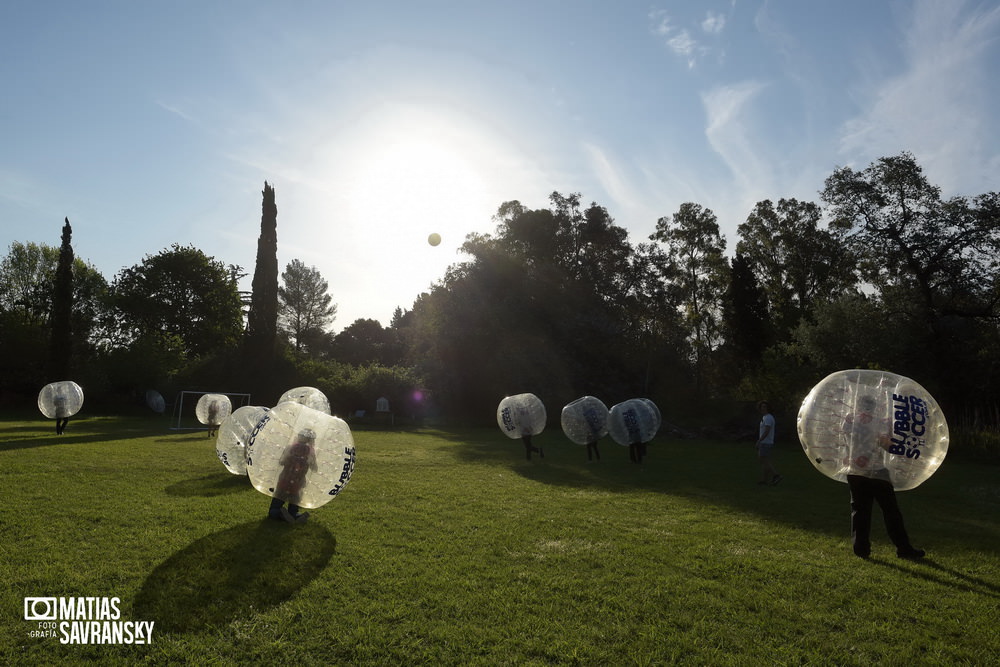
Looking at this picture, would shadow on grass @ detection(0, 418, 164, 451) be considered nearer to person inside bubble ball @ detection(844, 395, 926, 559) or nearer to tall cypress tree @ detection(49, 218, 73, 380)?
tall cypress tree @ detection(49, 218, 73, 380)

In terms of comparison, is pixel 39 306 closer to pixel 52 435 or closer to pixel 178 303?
pixel 178 303

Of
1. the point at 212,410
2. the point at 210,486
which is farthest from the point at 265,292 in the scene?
the point at 210,486

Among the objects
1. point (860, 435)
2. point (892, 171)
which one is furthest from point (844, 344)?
point (860, 435)

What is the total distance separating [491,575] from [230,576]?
329cm

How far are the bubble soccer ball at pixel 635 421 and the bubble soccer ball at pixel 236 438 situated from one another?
11.6 meters

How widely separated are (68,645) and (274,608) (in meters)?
1.78

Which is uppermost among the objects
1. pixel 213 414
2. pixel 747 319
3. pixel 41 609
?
pixel 747 319

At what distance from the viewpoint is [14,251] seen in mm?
60531

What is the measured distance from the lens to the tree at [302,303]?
7600 centimetres

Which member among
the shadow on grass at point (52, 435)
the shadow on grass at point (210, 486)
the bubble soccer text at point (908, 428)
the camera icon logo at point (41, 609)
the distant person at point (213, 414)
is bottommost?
the shadow on grass at point (52, 435)

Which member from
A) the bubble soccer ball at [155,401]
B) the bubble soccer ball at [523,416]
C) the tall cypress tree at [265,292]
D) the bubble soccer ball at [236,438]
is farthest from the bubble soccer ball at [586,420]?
the bubble soccer ball at [155,401]

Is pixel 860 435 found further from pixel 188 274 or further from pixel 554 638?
pixel 188 274

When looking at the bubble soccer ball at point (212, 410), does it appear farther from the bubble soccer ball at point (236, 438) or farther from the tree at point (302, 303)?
the tree at point (302, 303)

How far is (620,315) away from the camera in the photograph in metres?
46.9
